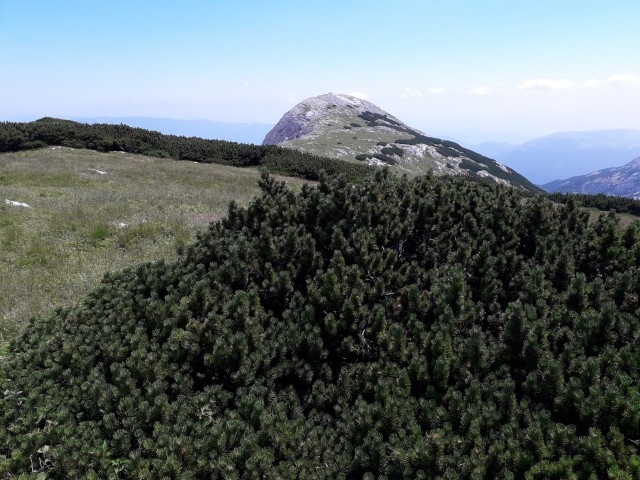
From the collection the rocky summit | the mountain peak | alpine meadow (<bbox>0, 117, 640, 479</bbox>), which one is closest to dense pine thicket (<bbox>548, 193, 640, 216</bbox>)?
the rocky summit

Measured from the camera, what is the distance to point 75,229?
1406 cm

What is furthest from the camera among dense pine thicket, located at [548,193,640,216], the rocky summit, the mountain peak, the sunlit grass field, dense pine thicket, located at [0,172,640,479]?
the mountain peak

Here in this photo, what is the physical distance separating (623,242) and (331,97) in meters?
169

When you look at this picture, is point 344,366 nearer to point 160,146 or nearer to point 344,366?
point 344,366

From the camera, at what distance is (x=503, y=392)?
4.30 meters

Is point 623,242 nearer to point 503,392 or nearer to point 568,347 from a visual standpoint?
point 568,347

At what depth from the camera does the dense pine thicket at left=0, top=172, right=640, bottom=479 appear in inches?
156

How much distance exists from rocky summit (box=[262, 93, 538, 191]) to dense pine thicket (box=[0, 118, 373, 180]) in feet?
101

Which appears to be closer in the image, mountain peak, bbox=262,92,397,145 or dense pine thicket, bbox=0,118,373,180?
dense pine thicket, bbox=0,118,373,180

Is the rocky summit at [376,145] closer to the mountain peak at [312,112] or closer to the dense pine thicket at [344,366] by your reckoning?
the mountain peak at [312,112]

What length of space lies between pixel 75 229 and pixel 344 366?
12597 mm

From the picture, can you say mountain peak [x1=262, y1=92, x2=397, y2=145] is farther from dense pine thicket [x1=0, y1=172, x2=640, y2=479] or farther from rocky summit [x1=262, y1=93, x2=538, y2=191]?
dense pine thicket [x1=0, y1=172, x2=640, y2=479]

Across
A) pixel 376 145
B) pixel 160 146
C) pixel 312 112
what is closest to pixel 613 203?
pixel 160 146

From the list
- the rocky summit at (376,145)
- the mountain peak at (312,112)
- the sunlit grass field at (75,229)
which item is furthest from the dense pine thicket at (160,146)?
the mountain peak at (312,112)
